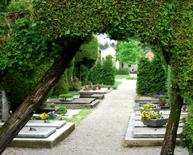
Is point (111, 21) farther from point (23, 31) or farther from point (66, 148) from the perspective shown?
point (66, 148)

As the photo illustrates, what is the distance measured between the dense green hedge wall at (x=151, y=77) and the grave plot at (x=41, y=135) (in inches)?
420

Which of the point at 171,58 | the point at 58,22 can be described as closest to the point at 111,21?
the point at 58,22

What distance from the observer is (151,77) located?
1942 cm

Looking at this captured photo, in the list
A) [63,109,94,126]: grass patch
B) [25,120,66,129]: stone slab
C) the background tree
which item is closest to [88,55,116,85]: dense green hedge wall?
[63,109,94,126]: grass patch

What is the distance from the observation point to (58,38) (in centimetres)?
545

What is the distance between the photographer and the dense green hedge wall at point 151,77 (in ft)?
63.1

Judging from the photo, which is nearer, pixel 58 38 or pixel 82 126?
pixel 58 38

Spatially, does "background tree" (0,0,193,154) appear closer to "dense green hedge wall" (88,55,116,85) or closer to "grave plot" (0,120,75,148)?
"grave plot" (0,120,75,148)

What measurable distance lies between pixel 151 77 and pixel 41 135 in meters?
12.3

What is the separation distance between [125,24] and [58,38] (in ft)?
4.39

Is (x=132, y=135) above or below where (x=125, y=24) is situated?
below

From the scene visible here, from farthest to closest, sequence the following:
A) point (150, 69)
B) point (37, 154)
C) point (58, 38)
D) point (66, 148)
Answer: point (150, 69)
point (66, 148)
point (37, 154)
point (58, 38)

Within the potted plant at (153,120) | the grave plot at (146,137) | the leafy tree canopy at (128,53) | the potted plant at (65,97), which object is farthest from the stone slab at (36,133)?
the leafy tree canopy at (128,53)

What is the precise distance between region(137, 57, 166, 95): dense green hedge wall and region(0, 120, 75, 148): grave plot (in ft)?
35.0
